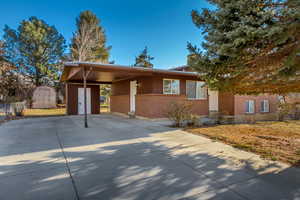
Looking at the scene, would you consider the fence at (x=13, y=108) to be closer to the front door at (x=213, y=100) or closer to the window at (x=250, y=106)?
the front door at (x=213, y=100)

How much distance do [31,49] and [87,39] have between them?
7403 millimetres

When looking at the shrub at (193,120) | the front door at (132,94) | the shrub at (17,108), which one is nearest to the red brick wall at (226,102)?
the shrub at (193,120)

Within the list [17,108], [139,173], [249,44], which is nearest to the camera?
[139,173]

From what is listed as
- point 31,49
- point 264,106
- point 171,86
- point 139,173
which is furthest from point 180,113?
point 31,49

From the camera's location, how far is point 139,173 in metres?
2.67

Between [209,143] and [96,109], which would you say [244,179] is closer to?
[209,143]

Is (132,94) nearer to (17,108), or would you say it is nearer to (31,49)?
(17,108)

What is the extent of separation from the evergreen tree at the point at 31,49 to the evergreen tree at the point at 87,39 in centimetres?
368

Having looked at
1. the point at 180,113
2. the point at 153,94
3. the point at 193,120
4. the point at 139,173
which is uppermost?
the point at 153,94

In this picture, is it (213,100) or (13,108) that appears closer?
(13,108)

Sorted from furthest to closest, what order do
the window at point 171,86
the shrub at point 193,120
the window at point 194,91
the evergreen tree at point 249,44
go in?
the window at point 194,91 < the window at point 171,86 < the shrub at point 193,120 < the evergreen tree at point 249,44

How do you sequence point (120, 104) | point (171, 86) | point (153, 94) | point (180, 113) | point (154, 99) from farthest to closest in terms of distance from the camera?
point (120, 104), point (171, 86), point (154, 99), point (153, 94), point (180, 113)

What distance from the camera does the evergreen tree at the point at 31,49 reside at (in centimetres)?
2083

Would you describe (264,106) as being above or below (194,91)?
below
